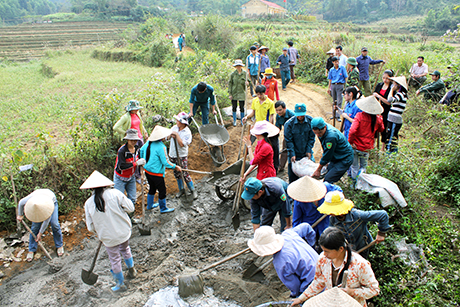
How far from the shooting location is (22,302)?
4.20m

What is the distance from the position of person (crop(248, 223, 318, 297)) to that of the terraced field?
108ft

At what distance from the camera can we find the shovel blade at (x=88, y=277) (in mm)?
4195

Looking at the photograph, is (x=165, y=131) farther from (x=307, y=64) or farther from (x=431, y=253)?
(x=307, y=64)

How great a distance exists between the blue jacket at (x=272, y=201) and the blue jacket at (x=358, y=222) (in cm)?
73

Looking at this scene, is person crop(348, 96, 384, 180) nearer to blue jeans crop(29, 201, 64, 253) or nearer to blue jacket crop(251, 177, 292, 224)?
blue jacket crop(251, 177, 292, 224)

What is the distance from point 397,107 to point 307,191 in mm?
3912

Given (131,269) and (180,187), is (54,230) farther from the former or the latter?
(180,187)

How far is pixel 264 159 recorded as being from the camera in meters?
4.67

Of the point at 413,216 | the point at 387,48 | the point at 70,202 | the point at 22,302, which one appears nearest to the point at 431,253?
the point at 413,216

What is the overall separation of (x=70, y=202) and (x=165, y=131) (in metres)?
2.66

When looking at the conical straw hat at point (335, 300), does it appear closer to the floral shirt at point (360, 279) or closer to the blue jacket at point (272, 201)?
the floral shirt at point (360, 279)

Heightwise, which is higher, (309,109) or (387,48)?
(387,48)

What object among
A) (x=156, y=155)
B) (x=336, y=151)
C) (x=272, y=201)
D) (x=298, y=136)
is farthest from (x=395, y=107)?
(x=156, y=155)

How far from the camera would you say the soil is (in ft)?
12.9
